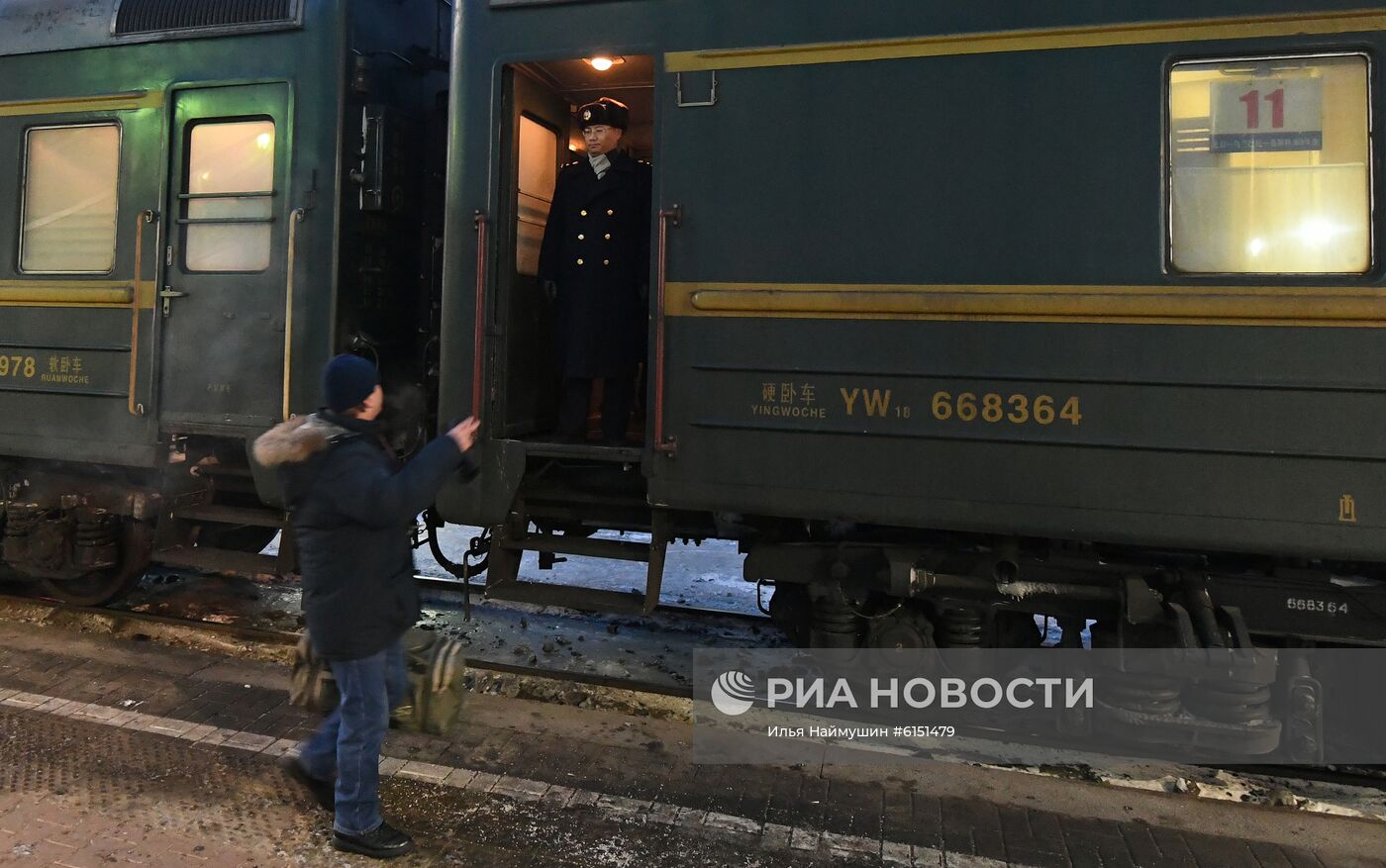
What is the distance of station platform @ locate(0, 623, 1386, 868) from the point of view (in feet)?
9.54

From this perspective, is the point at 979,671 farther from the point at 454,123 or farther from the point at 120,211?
the point at 120,211

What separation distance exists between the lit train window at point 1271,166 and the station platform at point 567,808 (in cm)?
203

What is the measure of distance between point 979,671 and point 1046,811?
2.39ft

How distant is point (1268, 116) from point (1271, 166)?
0.18 m

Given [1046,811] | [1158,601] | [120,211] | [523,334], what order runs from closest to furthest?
1. [1046,811]
2. [1158,601]
3. [523,334]
4. [120,211]

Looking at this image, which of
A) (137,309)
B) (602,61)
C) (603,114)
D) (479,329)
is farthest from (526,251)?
(137,309)

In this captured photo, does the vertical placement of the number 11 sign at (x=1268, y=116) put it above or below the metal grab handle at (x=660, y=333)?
above

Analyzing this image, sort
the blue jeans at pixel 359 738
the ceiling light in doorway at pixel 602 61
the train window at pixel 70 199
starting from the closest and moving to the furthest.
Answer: the blue jeans at pixel 359 738 < the ceiling light in doorway at pixel 602 61 < the train window at pixel 70 199

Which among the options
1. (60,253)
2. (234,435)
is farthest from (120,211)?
(234,435)

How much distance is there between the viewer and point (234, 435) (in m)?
4.60

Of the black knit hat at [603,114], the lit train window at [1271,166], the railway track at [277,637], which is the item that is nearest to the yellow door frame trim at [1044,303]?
the lit train window at [1271,166]

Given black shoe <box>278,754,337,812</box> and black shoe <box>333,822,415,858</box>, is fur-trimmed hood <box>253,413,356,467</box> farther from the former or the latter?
black shoe <box>333,822,415,858</box>

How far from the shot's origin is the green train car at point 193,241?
177 inches

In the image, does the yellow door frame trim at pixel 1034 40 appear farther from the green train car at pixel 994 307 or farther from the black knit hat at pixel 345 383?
the black knit hat at pixel 345 383
